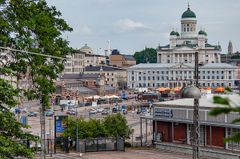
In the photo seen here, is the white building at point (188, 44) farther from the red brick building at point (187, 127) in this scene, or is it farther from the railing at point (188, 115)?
the railing at point (188, 115)

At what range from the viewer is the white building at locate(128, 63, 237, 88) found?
520ft

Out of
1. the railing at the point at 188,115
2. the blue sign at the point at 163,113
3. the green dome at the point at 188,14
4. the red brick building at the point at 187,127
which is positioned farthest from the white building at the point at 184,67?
the railing at the point at 188,115

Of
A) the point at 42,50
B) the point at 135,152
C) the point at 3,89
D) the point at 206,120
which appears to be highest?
the point at 42,50

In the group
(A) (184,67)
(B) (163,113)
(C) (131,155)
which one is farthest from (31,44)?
(A) (184,67)

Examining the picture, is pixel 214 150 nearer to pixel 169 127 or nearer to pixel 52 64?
pixel 169 127

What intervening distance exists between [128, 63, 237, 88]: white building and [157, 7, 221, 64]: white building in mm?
20011

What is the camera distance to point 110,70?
561ft

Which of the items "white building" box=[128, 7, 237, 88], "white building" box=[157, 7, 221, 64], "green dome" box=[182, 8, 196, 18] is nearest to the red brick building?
"white building" box=[128, 7, 237, 88]

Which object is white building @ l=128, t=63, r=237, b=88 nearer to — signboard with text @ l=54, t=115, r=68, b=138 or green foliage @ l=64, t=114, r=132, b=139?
green foliage @ l=64, t=114, r=132, b=139

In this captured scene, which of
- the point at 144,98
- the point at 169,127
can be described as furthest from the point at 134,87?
the point at 169,127

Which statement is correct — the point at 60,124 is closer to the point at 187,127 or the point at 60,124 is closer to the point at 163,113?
the point at 163,113

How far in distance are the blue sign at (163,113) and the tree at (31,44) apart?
15.7m

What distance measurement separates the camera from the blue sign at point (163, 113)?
39.1 metres

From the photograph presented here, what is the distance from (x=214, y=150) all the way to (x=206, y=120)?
82.4 inches
